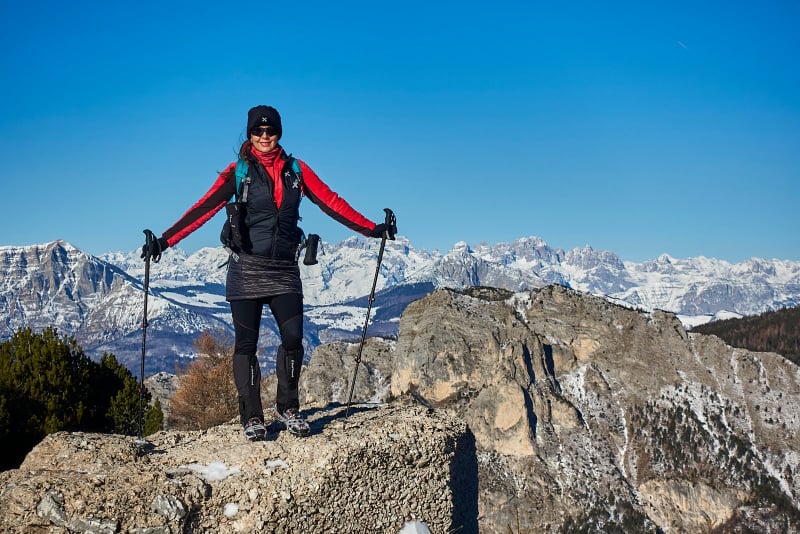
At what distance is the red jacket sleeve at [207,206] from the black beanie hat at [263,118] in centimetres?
62

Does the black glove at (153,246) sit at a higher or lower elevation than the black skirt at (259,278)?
higher

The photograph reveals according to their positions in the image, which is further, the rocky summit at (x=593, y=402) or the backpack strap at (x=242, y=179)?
the rocky summit at (x=593, y=402)

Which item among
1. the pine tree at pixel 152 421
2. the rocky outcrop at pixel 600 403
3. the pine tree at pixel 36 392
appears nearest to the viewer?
the pine tree at pixel 36 392

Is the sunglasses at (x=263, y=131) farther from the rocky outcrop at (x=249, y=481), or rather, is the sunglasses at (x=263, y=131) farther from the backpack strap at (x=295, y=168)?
the rocky outcrop at (x=249, y=481)

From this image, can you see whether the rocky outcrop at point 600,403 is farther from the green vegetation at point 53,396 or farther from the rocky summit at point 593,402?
the green vegetation at point 53,396

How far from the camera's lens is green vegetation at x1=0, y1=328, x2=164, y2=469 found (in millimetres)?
19906

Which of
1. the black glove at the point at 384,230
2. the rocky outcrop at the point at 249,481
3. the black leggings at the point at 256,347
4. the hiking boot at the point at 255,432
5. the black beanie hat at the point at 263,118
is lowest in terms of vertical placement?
the rocky outcrop at the point at 249,481

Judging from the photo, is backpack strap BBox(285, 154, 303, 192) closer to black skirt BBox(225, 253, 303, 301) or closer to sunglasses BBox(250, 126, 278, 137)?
sunglasses BBox(250, 126, 278, 137)

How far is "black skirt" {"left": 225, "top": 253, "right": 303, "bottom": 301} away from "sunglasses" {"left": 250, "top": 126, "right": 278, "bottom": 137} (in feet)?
5.59

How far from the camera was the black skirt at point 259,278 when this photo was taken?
9258 mm

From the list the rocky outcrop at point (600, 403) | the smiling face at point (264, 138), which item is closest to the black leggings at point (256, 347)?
the smiling face at point (264, 138)

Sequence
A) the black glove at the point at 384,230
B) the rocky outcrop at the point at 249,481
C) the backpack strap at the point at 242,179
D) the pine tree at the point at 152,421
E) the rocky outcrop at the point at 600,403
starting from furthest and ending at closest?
1. the rocky outcrop at the point at 600,403
2. the pine tree at the point at 152,421
3. the black glove at the point at 384,230
4. the backpack strap at the point at 242,179
5. the rocky outcrop at the point at 249,481

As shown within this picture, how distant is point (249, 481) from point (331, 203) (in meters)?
4.03

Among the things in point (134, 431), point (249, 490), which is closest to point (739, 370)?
point (134, 431)
